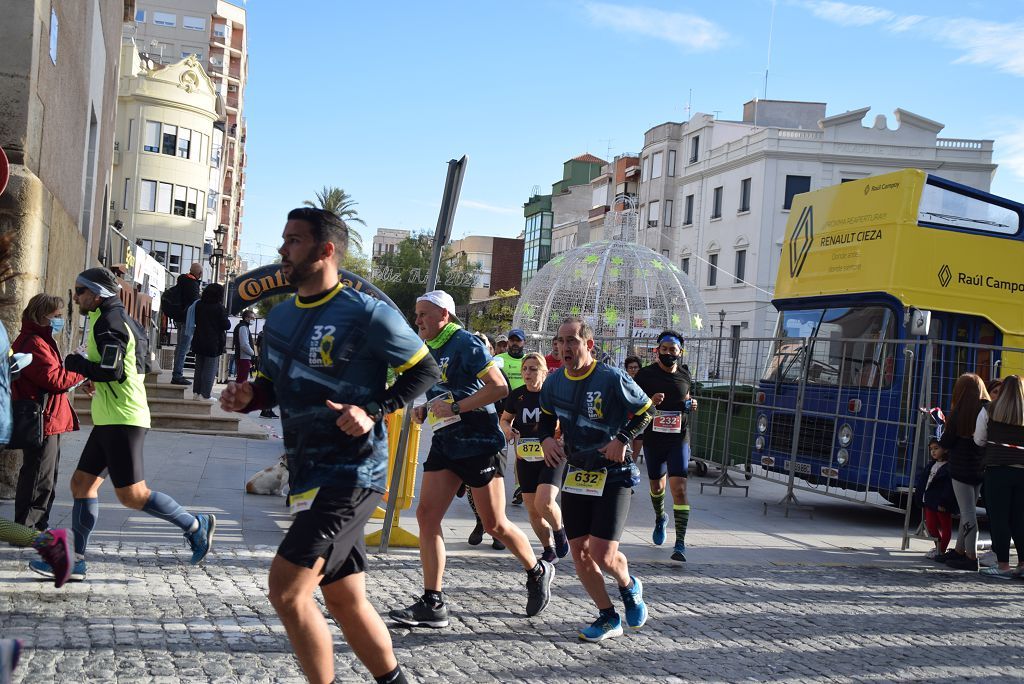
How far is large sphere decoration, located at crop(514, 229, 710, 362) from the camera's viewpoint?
32.3 m

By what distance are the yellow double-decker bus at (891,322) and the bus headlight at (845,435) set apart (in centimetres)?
1

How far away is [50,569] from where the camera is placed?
616 cm

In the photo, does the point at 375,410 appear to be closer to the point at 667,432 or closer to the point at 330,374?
the point at 330,374

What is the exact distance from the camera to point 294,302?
12.9 feet

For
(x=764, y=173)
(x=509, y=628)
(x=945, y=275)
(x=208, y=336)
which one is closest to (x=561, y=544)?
(x=509, y=628)

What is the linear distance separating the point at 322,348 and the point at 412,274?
68506mm

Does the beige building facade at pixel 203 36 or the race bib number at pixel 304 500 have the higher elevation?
the beige building facade at pixel 203 36

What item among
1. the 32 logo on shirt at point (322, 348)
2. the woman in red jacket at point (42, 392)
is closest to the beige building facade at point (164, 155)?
the woman in red jacket at point (42, 392)

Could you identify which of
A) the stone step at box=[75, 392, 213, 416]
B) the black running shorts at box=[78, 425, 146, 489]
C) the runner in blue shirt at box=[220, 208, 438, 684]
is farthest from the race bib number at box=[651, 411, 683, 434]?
the stone step at box=[75, 392, 213, 416]

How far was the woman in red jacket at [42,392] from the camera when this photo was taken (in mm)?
6789

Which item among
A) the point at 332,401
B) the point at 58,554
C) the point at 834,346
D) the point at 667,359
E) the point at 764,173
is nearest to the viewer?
the point at 332,401

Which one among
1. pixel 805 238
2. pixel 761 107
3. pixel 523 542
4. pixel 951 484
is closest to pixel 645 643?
pixel 523 542

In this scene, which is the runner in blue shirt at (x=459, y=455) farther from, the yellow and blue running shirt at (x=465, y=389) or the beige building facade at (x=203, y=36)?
the beige building facade at (x=203, y=36)

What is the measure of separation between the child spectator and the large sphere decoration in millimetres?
20917
